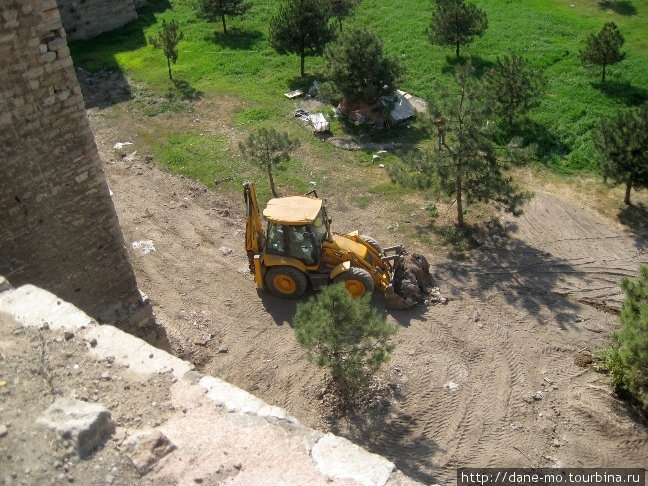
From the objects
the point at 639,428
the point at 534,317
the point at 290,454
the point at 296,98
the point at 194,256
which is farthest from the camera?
the point at 296,98

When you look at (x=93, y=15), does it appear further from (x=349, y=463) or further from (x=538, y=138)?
(x=349, y=463)

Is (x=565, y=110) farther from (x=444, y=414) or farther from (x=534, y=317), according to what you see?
(x=444, y=414)

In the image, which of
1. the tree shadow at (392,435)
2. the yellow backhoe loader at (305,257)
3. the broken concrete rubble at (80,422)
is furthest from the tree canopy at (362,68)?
the broken concrete rubble at (80,422)

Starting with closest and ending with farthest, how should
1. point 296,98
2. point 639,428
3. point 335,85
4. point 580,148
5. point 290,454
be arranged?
point 290,454 < point 639,428 < point 580,148 < point 335,85 < point 296,98

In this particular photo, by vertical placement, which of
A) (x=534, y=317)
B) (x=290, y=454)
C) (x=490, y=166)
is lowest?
(x=534, y=317)

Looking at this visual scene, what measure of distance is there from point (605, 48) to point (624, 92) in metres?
1.35

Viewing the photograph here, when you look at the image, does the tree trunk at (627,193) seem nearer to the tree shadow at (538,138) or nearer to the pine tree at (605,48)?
the tree shadow at (538,138)

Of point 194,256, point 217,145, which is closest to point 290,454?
point 194,256

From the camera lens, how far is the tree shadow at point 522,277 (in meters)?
11.7

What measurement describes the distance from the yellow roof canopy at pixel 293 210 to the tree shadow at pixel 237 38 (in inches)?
505

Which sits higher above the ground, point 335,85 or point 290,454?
point 290,454

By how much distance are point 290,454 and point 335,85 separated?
1397 cm

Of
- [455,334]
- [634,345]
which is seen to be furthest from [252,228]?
[634,345]

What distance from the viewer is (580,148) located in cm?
1647
